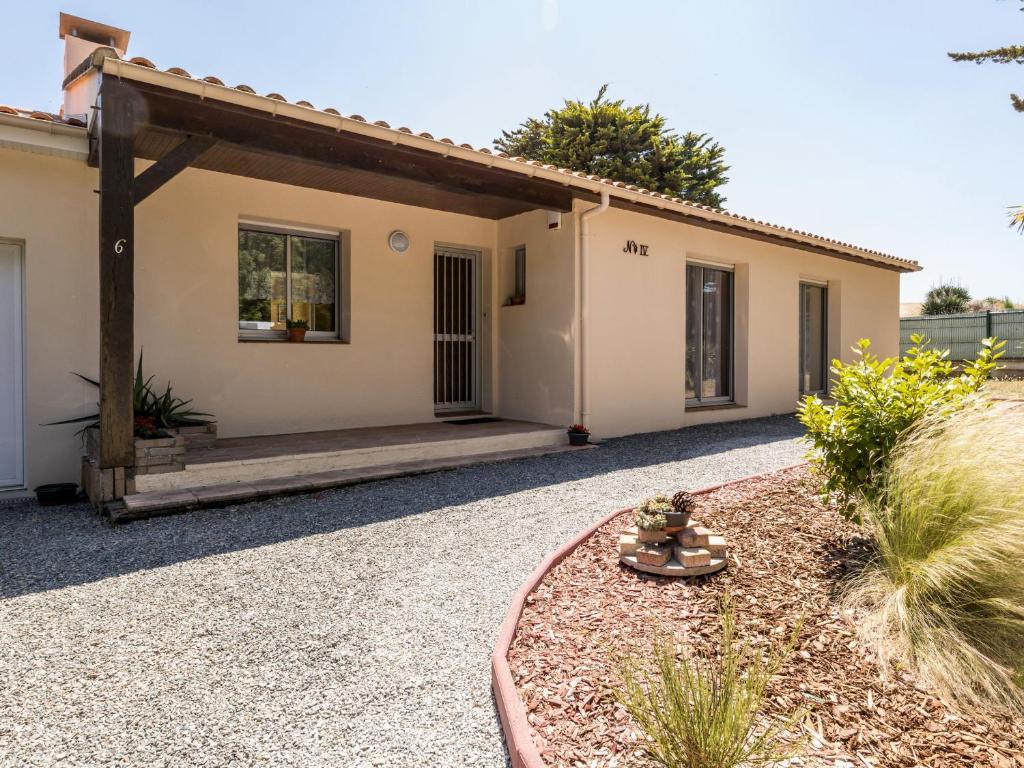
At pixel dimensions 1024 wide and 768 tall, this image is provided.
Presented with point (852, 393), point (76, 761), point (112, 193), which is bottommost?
point (76, 761)

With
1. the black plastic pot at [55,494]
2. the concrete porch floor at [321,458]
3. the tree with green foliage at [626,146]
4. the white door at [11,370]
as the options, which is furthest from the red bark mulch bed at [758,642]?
the tree with green foliage at [626,146]

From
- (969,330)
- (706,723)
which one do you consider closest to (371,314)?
(706,723)

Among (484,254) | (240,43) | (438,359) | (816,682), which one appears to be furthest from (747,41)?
(816,682)

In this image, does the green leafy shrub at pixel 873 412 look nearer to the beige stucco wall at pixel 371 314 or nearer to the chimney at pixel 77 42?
the beige stucco wall at pixel 371 314

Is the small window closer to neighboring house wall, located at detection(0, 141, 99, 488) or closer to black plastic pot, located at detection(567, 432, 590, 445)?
black plastic pot, located at detection(567, 432, 590, 445)

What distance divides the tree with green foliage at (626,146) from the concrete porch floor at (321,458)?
1512cm

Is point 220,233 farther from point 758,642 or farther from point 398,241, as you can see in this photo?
point 758,642

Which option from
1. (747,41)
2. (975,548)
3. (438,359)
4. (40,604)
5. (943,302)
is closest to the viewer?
(975,548)

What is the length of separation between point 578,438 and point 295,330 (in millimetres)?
3397

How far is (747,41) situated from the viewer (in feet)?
28.7

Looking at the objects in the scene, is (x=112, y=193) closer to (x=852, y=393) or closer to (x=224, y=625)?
(x=224, y=625)

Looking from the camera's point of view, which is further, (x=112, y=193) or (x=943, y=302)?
(x=943, y=302)

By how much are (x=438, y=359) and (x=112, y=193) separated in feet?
14.6

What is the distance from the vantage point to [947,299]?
2248 centimetres
